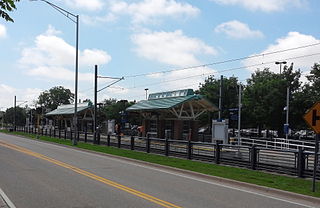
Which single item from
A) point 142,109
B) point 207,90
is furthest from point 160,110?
point 207,90

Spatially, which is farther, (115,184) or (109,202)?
(115,184)

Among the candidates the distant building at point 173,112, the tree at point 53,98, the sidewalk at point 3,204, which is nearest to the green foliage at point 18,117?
the tree at point 53,98

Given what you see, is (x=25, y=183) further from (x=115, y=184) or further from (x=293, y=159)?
(x=293, y=159)

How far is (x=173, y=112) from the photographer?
41031 millimetres

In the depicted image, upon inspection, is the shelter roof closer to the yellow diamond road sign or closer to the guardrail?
the guardrail

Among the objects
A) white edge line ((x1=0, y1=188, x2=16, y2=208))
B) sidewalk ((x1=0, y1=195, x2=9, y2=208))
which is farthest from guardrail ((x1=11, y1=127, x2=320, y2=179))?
sidewalk ((x1=0, y1=195, x2=9, y2=208))

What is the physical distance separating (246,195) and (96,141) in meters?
25.3

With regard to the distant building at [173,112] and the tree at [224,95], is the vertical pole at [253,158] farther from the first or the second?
the tree at [224,95]

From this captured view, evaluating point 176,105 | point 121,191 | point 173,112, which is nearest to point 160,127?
point 173,112

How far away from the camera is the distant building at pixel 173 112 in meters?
39.9

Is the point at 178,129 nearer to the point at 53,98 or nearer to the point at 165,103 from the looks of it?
the point at 165,103

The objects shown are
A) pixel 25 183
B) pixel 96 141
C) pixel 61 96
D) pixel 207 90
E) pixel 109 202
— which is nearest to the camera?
pixel 109 202

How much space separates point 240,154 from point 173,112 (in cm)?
2319

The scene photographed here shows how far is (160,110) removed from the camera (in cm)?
4131
